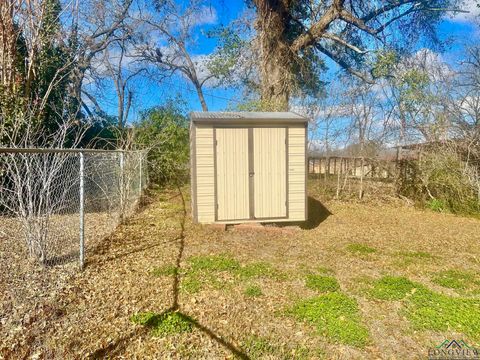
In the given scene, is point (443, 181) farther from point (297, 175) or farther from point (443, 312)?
point (443, 312)

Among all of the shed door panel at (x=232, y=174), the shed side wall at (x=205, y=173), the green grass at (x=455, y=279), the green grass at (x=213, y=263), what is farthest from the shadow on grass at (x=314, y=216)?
the green grass at (x=455, y=279)

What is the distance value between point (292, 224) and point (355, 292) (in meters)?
3.03

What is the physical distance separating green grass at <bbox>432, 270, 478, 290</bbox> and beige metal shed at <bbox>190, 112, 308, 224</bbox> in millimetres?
2536

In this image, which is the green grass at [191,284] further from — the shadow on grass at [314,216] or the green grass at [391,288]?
the shadow on grass at [314,216]

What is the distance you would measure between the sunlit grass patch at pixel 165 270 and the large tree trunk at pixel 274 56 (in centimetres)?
710

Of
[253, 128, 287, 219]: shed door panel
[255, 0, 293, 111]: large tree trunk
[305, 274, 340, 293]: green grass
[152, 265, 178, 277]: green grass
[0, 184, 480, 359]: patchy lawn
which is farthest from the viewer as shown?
[255, 0, 293, 111]: large tree trunk

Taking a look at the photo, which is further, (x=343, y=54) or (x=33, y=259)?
(x=343, y=54)

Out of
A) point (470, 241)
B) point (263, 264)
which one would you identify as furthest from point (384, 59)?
Result: point (263, 264)

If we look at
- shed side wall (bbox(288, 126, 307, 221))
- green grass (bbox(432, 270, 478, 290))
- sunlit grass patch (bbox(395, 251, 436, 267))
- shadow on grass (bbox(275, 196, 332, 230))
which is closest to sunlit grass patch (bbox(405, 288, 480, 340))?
green grass (bbox(432, 270, 478, 290))

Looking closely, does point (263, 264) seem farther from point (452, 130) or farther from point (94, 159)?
point (452, 130)

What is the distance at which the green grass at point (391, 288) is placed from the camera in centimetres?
312

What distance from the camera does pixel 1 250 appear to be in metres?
4.00

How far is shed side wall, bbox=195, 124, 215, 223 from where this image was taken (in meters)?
5.55

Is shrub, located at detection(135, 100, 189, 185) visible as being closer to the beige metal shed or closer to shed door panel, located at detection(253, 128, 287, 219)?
the beige metal shed
